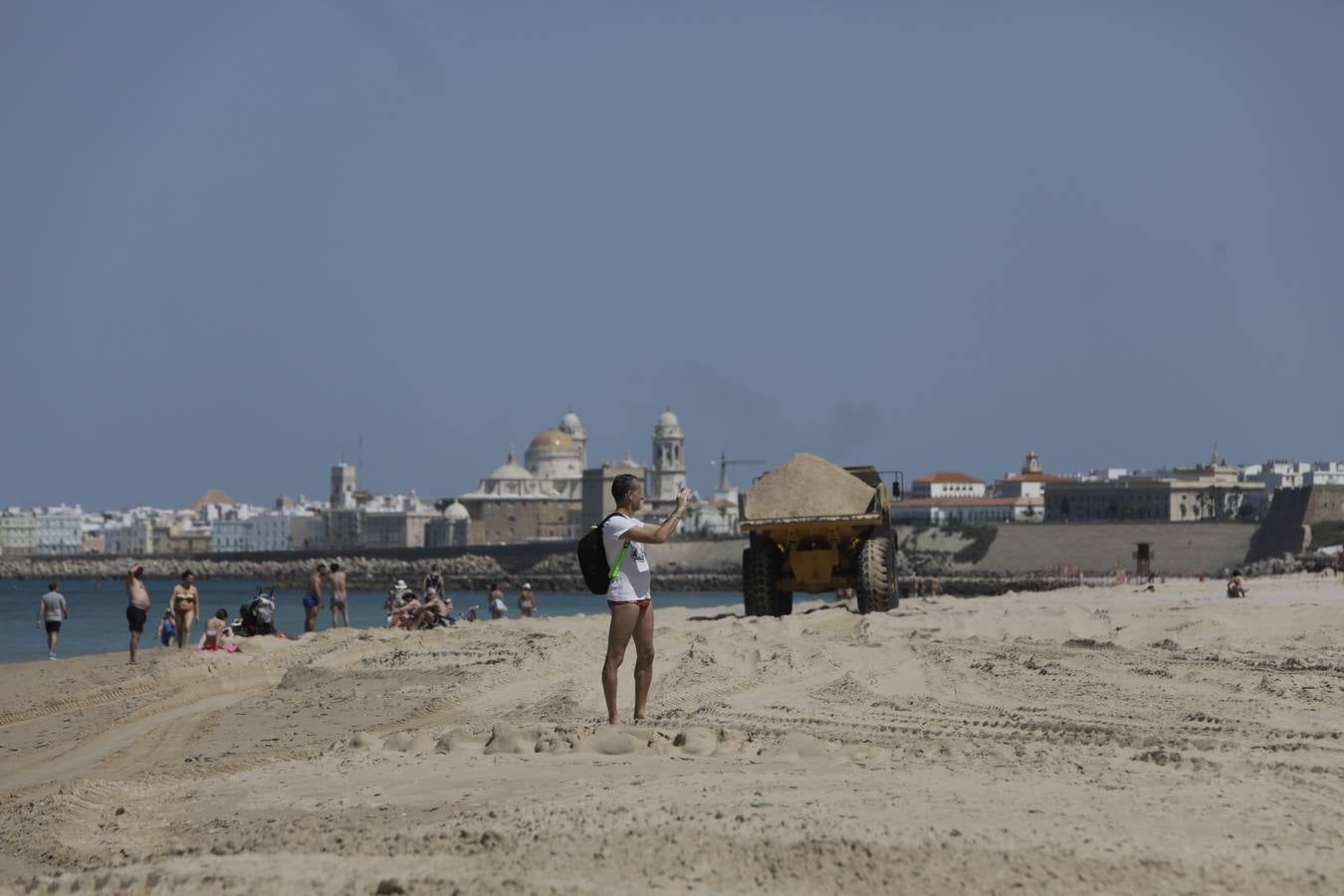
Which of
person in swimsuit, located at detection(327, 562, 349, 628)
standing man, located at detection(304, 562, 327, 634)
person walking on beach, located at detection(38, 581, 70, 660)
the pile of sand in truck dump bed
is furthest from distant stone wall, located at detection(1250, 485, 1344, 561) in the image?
person walking on beach, located at detection(38, 581, 70, 660)

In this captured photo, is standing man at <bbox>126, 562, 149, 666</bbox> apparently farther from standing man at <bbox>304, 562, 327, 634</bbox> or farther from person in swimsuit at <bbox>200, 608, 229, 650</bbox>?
standing man at <bbox>304, 562, 327, 634</bbox>

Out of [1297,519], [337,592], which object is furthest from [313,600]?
[1297,519]

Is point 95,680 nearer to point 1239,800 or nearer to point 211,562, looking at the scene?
point 1239,800

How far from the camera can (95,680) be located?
57.8 feet

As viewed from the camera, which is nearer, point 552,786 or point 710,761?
point 552,786

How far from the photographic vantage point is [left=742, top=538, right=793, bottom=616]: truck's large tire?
76.9 ft

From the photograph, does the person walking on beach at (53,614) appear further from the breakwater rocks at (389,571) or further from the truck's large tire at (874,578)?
the breakwater rocks at (389,571)

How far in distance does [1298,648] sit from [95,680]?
10.8 metres

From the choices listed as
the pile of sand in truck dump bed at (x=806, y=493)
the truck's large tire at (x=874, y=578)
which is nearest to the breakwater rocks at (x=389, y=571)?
the pile of sand in truck dump bed at (x=806, y=493)

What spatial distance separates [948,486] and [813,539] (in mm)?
160714

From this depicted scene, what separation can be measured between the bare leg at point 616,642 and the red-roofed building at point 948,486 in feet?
564

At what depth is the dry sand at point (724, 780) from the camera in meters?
5.62

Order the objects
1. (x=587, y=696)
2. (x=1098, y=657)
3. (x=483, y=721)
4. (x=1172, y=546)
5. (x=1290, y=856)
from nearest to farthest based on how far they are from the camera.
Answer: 1. (x=1290, y=856)
2. (x=483, y=721)
3. (x=587, y=696)
4. (x=1098, y=657)
5. (x=1172, y=546)

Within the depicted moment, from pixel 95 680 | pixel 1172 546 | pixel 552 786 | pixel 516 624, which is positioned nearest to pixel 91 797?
pixel 552 786
